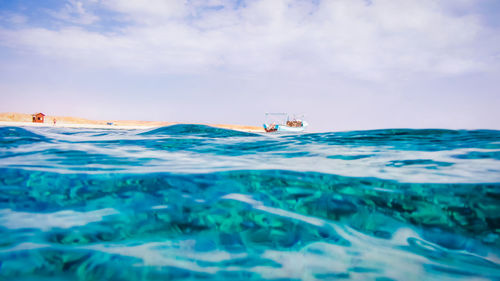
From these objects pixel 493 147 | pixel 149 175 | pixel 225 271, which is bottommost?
pixel 225 271

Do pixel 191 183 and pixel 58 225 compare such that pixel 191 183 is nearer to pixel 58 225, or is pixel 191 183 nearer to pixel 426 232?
pixel 58 225

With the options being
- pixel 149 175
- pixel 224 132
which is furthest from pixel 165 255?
pixel 224 132

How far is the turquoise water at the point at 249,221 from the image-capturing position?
1.35 meters

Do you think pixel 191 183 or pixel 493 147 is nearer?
pixel 191 183

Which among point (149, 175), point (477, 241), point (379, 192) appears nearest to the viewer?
point (477, 241)

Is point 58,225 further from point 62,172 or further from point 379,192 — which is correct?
point 379,192

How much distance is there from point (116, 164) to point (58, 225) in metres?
1.79

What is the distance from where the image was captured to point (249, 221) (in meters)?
1.88

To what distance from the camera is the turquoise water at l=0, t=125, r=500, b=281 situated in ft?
4.42

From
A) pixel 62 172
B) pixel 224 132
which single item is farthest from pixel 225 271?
pixel 224 132

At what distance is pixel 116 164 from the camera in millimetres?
3445

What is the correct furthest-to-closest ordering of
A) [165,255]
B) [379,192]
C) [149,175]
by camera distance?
[149,175] → [379,192] → [165,255]

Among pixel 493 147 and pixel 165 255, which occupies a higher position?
pixel 493 147

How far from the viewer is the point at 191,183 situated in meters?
2.58
